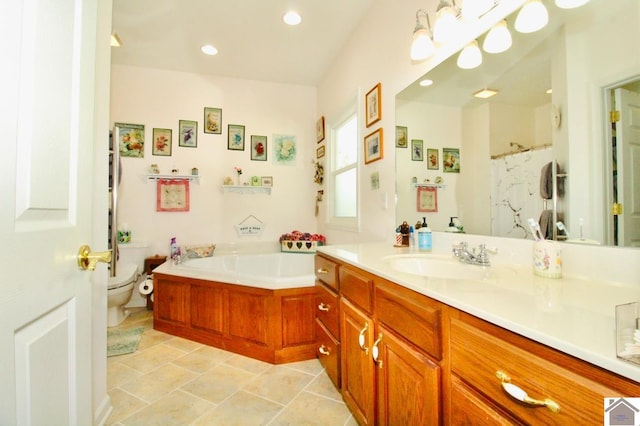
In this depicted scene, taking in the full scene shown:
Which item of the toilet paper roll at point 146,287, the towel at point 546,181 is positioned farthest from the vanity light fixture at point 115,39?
the towel at point 546,181

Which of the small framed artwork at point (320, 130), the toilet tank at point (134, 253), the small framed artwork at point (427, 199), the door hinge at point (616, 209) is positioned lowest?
the toilet tank at point (134, 253)

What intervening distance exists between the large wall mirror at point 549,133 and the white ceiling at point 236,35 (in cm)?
134

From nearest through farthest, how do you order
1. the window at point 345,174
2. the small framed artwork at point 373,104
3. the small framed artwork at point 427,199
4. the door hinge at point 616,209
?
the door hinge at point 616,209 < the small framed artwork at point 427,199 < the small framed artwork at point 373,104 < the window at point 345,174

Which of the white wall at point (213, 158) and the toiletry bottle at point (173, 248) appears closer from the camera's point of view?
the toiletry bottle at point (173, 248)

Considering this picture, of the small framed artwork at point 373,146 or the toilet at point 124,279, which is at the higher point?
the small framed artwork at point 373,146

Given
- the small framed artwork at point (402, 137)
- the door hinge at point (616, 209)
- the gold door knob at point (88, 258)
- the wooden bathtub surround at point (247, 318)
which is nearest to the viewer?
the gold door knob at point (88, 258)

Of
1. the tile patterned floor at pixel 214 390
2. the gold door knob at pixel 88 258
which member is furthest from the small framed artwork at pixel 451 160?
the gold door knob at pixel 88 258

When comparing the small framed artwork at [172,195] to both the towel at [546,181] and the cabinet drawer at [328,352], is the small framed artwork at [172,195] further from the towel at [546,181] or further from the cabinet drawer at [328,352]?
the towel at [546,181]

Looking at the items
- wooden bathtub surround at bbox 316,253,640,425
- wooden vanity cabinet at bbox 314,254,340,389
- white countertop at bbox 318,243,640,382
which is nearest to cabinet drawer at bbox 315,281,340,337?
wooden vanity cabinet at bbox 314,254,340,389

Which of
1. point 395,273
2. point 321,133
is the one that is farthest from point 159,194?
point 395,273

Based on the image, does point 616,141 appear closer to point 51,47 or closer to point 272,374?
point 51,47

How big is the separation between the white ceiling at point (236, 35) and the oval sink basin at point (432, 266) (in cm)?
208

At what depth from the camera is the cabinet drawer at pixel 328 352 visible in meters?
1.54

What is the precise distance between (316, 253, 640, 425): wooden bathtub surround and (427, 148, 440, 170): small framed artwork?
0.83 metres
